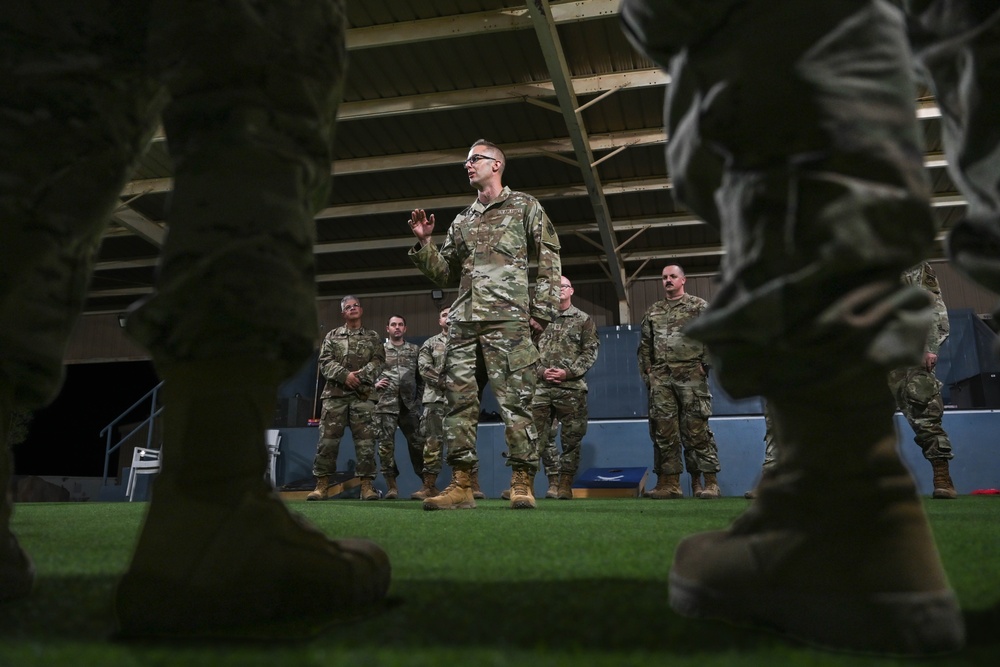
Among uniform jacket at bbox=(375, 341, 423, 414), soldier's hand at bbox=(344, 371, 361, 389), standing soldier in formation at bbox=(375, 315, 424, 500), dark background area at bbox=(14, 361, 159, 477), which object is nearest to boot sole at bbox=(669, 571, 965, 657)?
soldier's hand at bbox=(344, 371, 361, 389)

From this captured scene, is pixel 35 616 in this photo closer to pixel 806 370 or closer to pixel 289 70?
pixel 289 70

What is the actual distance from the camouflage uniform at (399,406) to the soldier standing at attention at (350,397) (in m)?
0.52

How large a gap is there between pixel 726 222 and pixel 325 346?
19.0ft

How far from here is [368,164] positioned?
8273mm

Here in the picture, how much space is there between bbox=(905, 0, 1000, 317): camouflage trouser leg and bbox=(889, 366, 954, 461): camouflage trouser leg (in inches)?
163

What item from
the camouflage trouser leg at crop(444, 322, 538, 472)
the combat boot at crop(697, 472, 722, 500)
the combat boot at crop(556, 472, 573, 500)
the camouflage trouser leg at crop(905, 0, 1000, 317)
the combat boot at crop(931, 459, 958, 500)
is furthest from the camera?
the combat boot at crop(556, 472, 573, 500)

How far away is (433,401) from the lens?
5.42 metres

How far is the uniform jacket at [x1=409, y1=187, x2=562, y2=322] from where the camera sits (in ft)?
10.2

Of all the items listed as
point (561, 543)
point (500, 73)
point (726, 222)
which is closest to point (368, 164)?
point (500, 73)

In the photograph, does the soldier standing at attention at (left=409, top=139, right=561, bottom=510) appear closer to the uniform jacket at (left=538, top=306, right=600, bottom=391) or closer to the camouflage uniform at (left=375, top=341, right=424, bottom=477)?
the uniform jacket at (left=538, top=306, right=600, bottom=391)

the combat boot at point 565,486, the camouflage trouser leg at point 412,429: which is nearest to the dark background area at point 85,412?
the camouflage trouser leg at point 412,429

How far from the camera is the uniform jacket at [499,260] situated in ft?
10.2

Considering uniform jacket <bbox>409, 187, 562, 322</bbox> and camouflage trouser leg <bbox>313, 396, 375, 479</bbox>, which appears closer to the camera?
uniform jacket <bbox>409, 187, 562, 322</bbox>

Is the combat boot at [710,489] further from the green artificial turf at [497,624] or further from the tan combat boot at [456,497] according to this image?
the green artificial turf at [497,624]
